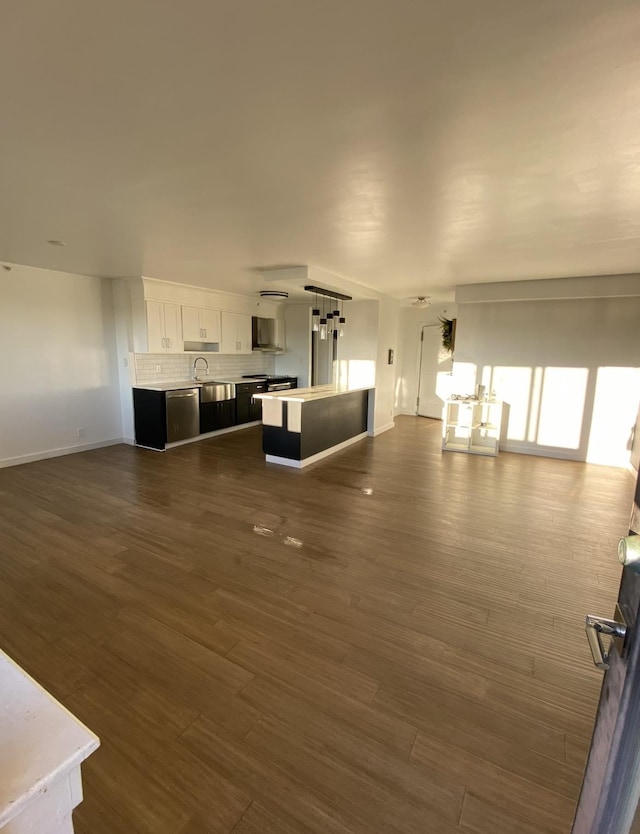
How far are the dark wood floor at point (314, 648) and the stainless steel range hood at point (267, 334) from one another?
4.49 meters

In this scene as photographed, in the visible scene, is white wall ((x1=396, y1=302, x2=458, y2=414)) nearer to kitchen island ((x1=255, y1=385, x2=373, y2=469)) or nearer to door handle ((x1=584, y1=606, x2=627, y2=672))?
kitchen island ((x1=255, y1=385, x2=373, y2=469))

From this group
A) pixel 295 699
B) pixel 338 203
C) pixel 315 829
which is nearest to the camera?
pixel 315 829

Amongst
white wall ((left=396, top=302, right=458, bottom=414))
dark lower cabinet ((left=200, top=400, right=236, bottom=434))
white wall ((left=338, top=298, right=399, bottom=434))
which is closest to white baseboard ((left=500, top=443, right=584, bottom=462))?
white wall ((left=338, top=298, right=399, bottom=434))

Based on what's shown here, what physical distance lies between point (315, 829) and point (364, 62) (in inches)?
102

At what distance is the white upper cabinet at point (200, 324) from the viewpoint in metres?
6.45

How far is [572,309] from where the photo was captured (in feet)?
18.3

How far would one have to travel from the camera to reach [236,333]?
749 cm

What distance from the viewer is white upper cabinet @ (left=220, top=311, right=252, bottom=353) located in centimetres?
723

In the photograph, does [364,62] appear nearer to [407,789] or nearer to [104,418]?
[407,789]

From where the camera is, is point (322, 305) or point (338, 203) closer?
point (338, 203)

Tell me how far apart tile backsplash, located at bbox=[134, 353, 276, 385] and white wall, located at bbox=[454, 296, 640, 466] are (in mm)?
4164

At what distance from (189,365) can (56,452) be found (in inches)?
97.6

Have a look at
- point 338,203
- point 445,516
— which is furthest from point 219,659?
point 338,203

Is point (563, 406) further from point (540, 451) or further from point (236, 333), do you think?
point (236, 333)
